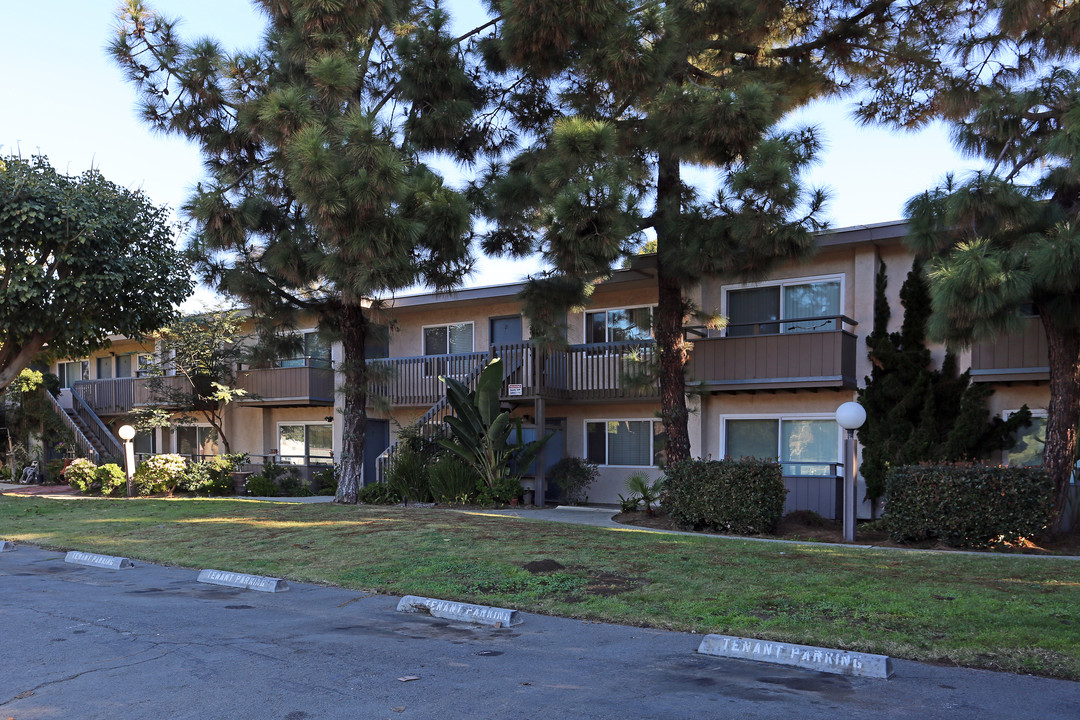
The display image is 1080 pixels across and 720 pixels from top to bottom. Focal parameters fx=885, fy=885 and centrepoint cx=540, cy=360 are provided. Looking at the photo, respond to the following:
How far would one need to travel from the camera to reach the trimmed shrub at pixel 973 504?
1223 cm

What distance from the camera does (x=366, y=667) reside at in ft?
21.1

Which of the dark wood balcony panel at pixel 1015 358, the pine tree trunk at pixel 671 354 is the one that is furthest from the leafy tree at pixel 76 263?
the dark wood balcony panel at pixel 1015 358

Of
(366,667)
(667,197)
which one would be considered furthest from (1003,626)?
(667,197)

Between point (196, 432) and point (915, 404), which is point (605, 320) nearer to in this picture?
point (915, 404)

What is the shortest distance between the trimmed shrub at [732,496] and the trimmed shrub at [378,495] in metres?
7.22

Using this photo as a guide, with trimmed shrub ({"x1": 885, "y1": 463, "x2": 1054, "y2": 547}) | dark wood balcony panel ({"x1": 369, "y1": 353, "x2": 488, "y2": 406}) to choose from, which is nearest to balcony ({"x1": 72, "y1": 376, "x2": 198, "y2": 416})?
dark wood balcony panel ({"x1": 369, "y1": 353, "x2": 488, "y2": 406})

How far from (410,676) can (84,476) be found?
75.7ft

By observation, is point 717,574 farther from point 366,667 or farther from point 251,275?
point 251,275

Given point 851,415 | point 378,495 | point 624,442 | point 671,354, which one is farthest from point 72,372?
point 851,415

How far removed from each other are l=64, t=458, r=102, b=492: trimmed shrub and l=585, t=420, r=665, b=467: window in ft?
47.6

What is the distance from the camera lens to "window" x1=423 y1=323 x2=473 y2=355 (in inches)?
971

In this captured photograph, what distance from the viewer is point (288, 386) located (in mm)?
26109

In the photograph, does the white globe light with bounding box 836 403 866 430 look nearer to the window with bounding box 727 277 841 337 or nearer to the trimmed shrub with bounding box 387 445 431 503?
the window with bounding box 727 277 841 337

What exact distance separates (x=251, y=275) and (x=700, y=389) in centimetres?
936
